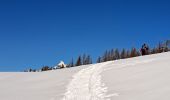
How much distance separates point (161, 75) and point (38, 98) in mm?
4561

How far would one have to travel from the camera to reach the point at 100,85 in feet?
47.9

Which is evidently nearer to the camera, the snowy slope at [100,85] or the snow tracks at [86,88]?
the snowy slope at [100,85]

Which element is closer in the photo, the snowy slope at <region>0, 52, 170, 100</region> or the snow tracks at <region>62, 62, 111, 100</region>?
the snowy slope at <region>0, 52, 170, 100</region>

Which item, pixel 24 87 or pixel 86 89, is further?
pixel 24 87

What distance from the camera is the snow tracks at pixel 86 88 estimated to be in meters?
13.2

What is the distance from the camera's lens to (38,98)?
14141 millimetres

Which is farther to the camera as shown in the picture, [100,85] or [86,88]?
[100,85]

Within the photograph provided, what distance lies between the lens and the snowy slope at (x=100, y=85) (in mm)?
12859

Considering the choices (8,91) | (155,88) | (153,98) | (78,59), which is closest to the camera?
(153,98)

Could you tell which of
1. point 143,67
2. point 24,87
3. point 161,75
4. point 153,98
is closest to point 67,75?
point 24,87

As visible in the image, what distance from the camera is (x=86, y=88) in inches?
565

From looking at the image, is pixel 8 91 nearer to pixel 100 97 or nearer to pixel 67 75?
pixel 67 75

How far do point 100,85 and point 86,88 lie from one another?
583 millimetres

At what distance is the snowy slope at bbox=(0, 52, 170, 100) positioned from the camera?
12859 mm
